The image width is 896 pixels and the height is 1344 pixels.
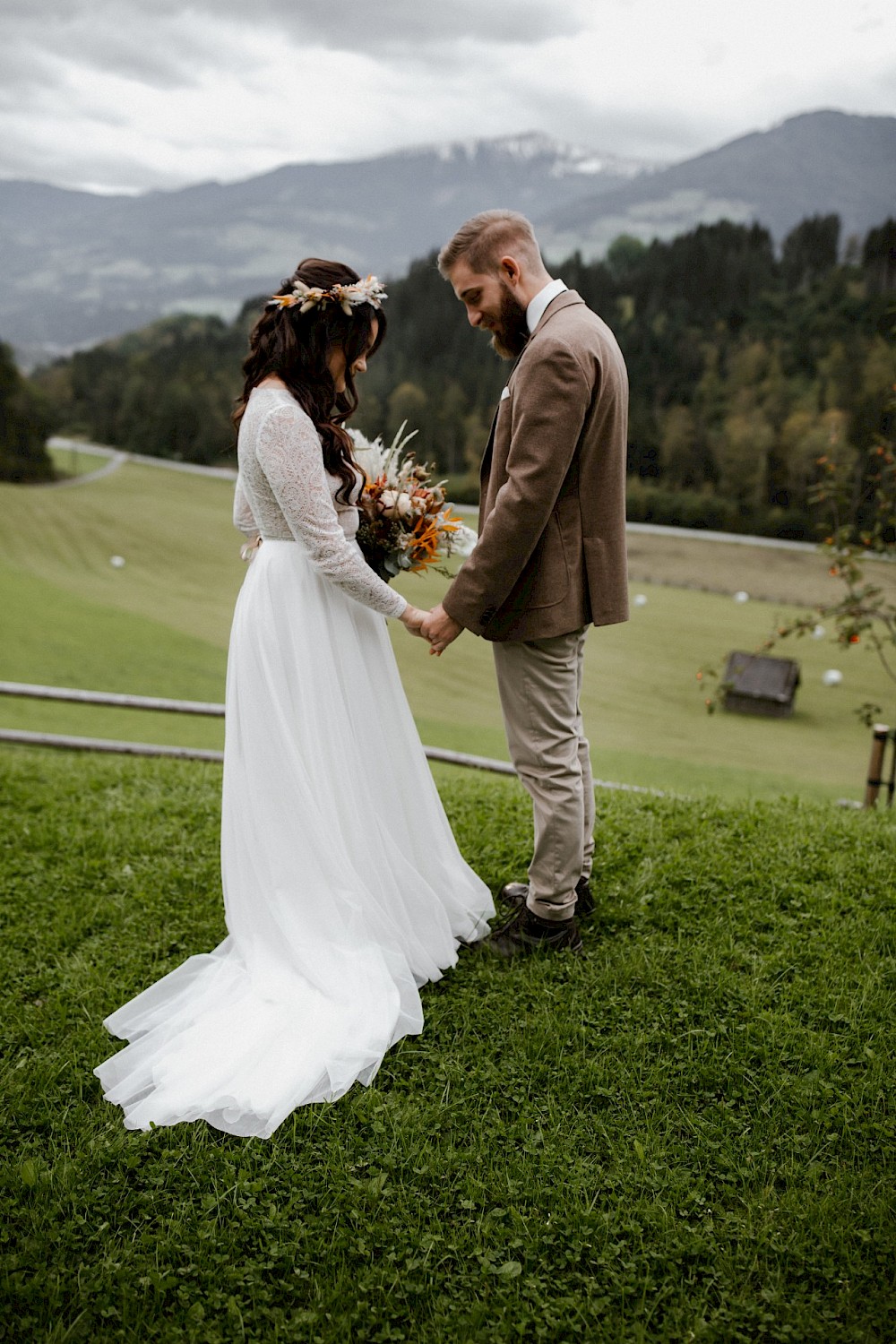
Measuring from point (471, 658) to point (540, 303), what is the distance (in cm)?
2239

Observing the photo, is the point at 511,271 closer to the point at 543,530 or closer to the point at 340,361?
the point at 340,361

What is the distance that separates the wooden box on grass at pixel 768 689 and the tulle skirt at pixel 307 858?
1974cm

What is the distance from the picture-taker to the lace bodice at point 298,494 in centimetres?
276

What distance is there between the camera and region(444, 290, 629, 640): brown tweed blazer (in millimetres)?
2773

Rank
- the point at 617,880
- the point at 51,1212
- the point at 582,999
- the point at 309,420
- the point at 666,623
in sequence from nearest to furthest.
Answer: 1. the point at 51,1212
2. the point at 309,420
3. the point at 582,999
4. the point at 617,880
5. the point at 666,623

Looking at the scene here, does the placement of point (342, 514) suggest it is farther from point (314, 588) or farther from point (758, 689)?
point (758, 689)

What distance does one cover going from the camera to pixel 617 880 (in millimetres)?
3787

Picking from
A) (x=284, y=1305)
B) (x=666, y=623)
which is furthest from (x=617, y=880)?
(x=666, y=623)

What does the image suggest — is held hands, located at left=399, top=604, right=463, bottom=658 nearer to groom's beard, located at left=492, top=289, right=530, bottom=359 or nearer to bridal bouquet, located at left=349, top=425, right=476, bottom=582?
bridal bouquet, located at left=349, top=425, right=476, bottom=582

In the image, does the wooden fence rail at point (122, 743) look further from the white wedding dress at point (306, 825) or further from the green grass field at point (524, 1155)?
the white wedding dress at point (306, 825)

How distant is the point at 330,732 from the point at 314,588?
1.52 ft

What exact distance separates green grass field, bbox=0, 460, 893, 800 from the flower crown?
334cm

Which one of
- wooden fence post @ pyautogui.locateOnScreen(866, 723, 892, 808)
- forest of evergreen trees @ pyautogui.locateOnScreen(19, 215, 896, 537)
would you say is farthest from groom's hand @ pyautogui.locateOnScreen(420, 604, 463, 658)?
forest of evergreen trees @ pyautogui.locateOnScreen(19, 215, 896, 537)

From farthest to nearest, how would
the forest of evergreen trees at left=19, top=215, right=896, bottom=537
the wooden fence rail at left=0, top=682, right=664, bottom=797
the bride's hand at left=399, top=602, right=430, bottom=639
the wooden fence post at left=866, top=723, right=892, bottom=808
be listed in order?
1. the forest of evergreen trees at left=19, top=215, right=896, bottom=537
2. the wooden fence rail at left=0, top=682, right=664, bottom=797
3. the wooden fence post at left=866, top=723, right=892, bottom=808
4. the bride's hand at left=399, top=602, right=430, bottom=639
